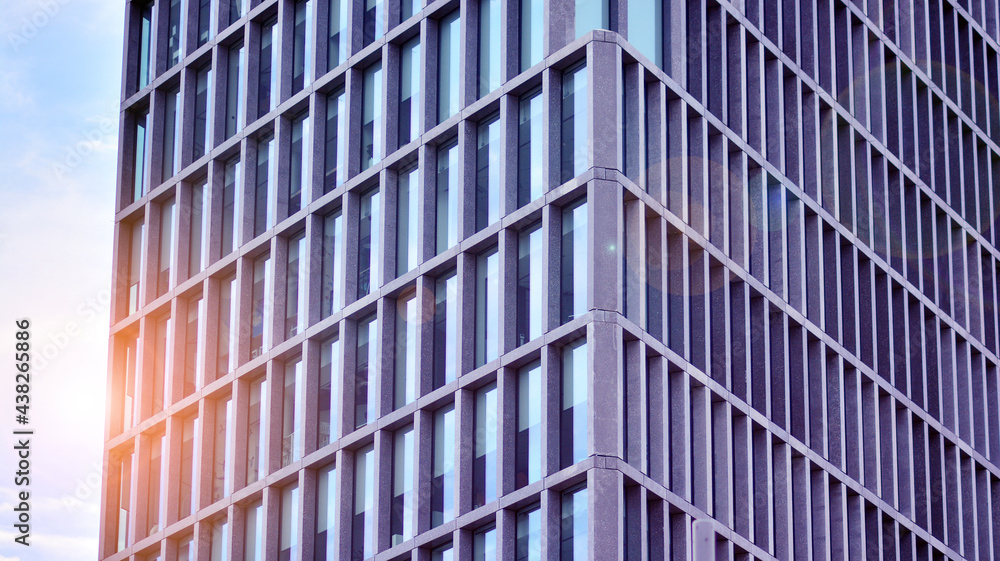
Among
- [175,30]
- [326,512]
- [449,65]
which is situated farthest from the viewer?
[175,30]

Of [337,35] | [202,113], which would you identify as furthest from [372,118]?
[202,113]

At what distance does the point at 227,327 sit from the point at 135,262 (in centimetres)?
674

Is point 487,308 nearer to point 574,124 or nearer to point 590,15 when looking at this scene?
point 574,124

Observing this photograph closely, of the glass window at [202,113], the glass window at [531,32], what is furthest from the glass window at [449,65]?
the glass window at [202,113]

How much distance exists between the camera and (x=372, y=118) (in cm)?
5109

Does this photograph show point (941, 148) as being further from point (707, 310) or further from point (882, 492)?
point (707, 310)

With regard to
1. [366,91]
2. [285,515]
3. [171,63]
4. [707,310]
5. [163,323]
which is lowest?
[285,515]

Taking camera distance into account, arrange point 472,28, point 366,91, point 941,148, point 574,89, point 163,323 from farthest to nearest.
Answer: point 941,148 → point 163,323 → point 366,91 → point 472,28 → point 574,89

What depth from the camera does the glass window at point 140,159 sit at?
197ft

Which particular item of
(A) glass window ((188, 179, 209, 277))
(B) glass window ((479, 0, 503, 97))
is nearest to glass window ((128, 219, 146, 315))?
(A) glass window ((188, 179, 209, 277))

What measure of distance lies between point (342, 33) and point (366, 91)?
2279 mm

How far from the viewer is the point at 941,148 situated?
204 ft

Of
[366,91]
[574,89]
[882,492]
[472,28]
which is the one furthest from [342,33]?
[882,492]

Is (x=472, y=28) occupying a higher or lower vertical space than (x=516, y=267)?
higher
